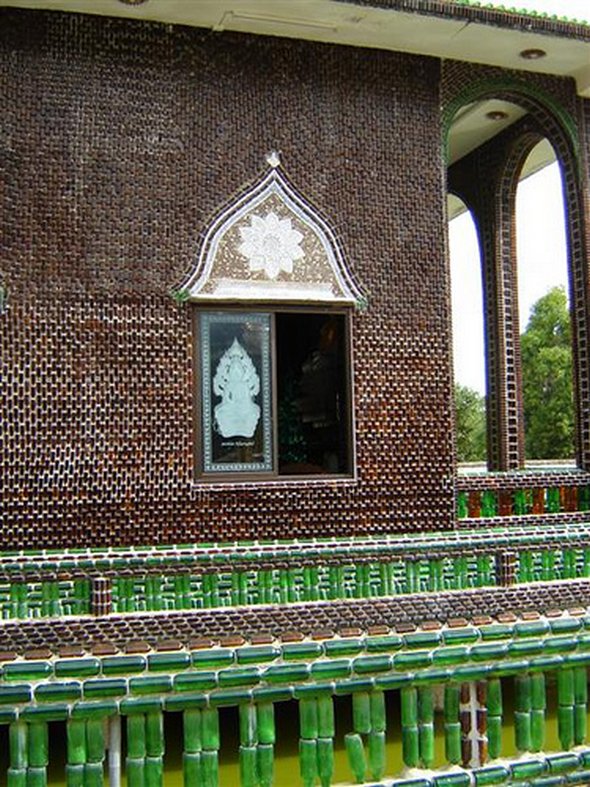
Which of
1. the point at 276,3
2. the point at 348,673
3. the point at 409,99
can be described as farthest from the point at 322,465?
the point at 348,673

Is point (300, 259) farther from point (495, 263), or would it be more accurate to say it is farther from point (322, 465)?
point (495, 263)

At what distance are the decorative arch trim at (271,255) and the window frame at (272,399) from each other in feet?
0.24

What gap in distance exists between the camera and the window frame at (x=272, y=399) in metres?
7.10

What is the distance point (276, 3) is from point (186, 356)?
8.53 ft

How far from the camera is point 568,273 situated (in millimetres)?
8820

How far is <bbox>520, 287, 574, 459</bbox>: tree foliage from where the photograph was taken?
22.0 meters

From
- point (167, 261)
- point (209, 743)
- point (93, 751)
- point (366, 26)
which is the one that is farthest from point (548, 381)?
point (93, 751)

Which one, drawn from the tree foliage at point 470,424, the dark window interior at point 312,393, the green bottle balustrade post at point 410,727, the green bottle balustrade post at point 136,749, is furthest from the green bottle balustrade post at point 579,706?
the tree foliage at point 470,424

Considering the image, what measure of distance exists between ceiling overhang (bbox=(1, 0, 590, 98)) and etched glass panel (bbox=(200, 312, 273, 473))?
2.16 meters

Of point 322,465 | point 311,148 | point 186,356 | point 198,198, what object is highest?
point 311,148

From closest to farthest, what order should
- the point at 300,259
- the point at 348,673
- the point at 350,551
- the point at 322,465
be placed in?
the point at 348,673 → the point at 350,551 → the point at 300,259 → the point at 322,465

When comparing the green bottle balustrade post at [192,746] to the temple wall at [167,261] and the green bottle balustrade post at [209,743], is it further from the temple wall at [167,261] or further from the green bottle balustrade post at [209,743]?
the temple wall at [167,261]

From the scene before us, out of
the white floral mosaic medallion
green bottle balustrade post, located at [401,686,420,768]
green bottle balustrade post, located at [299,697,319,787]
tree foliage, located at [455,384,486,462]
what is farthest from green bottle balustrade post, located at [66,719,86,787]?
tree foliage, located at [455,384,486,462]

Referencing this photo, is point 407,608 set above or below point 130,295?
below
